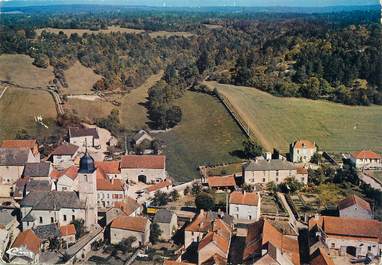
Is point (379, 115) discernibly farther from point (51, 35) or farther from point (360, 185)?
point (51, 35)

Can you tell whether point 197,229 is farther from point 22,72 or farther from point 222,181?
point 22,72

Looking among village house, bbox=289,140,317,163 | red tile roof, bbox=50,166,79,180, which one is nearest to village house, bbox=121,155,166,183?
red tile roof, bbox=50,166,79,180

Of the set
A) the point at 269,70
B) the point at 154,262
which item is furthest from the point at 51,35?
the point at 154,262

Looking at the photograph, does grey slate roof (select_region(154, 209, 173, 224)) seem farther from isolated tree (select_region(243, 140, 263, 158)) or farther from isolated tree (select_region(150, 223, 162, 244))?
isolated tree (select_region(243, 140, 263, 158))

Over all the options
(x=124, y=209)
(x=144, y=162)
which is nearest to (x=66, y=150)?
(x=144, y=162)

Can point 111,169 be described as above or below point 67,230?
below

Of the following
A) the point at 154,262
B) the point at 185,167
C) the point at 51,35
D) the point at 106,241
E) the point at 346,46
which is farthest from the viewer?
the point at 51,35

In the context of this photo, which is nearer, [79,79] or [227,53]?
[79,79]
